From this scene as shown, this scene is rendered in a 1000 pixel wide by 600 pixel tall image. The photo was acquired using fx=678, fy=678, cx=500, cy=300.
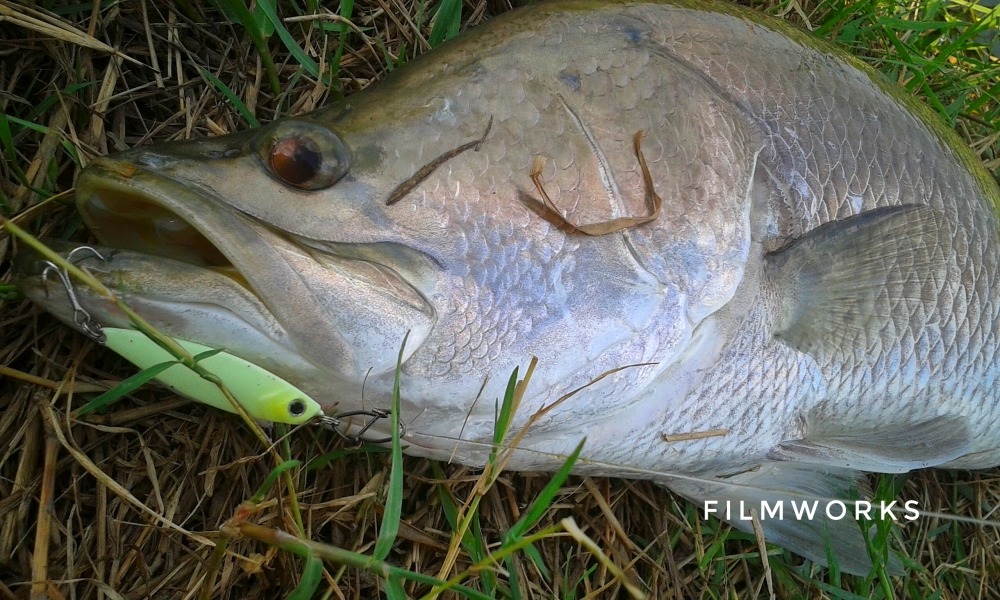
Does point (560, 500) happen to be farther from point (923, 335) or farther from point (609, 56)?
point (609, 56)

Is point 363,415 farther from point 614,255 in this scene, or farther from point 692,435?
point 692,435

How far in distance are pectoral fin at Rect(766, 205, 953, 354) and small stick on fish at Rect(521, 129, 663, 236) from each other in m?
0.37

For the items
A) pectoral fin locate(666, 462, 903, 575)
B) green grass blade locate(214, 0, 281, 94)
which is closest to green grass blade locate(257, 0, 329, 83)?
green grass blade locate(214, 0, 281, 94)

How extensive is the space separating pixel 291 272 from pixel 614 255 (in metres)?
0.62

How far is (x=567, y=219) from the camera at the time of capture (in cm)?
133

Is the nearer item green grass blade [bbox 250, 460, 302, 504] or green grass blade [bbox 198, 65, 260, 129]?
green grass blade [bbox 250, 460, 302, 504]

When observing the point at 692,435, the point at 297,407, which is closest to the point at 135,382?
the point at 297,407

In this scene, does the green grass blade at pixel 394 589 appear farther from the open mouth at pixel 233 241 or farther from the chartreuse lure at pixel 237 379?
the open mouth at pixel 233 241

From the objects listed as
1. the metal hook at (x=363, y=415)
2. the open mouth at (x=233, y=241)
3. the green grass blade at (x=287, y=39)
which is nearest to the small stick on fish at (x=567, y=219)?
the open mouth at (x=233, y=241)

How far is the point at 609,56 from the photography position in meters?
1.49

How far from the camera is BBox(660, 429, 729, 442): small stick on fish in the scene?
5.23 feet

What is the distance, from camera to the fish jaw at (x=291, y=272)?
1110mm

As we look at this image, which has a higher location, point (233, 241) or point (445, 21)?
point (445, 21)

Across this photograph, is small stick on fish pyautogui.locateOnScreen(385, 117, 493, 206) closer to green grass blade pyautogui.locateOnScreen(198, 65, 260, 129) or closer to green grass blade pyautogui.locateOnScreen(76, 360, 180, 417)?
green grass blade pyautogui.locateOnScreen(76, 360, 180, 417)
